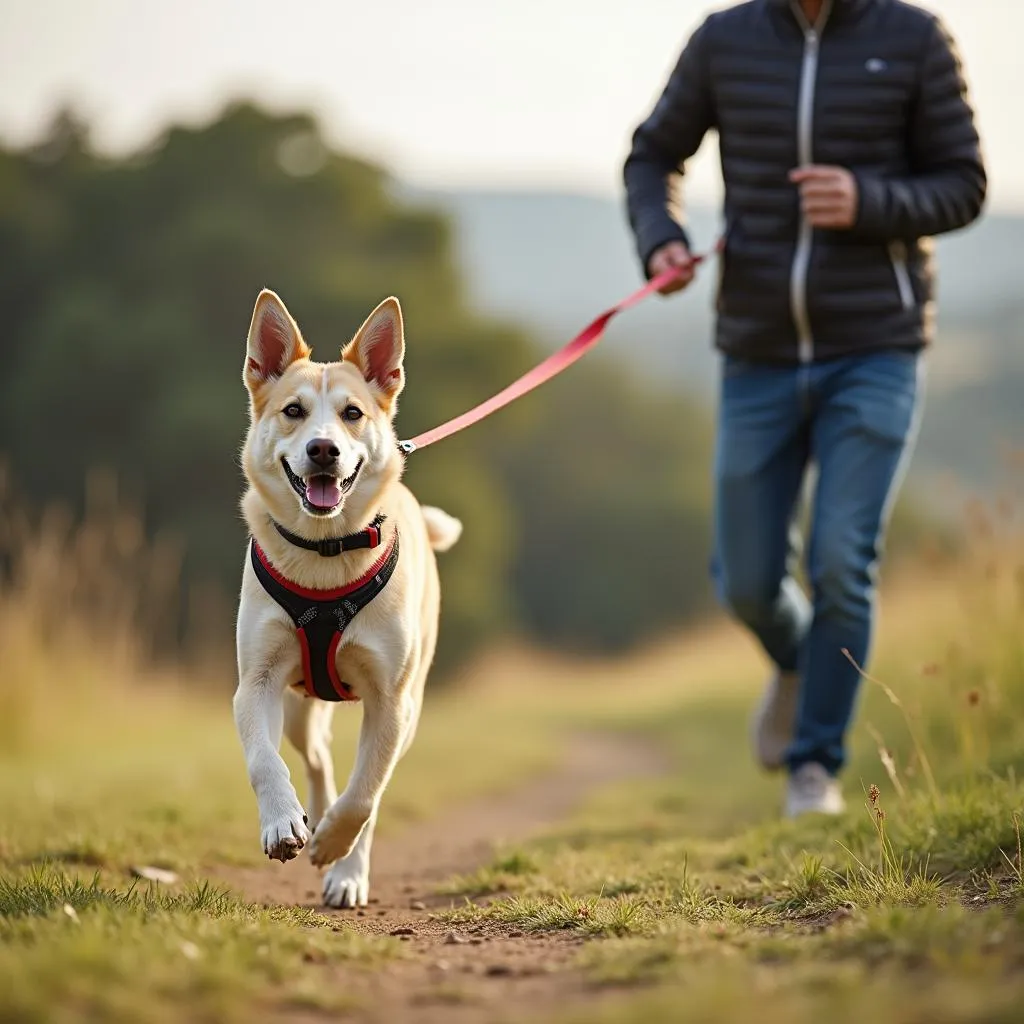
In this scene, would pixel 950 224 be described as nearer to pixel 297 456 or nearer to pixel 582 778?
pixel 297 456

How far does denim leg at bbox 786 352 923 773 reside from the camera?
4766 mm

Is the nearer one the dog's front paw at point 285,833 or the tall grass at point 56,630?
the dog's front paw at point 285,833

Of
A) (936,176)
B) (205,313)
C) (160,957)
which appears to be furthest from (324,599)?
(205,313)

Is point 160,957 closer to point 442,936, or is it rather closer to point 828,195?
point 442,936

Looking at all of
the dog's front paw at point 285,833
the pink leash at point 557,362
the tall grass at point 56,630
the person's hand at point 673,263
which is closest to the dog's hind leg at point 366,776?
the dog's front paw at point 285,833

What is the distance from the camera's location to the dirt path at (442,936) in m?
2.55

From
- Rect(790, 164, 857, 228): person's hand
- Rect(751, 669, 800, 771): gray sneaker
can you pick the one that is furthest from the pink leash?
Rect(751, 669, 800, 771): gray sneaker

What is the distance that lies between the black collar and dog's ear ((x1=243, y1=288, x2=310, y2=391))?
0.51m

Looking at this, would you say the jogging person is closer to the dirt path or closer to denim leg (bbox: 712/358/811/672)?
denim leg (bbox: 712/358/811/672)

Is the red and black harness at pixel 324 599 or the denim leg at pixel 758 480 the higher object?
the denim leg at pixel 758 480

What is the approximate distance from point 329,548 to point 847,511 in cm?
195

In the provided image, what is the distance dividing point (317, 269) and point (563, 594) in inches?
604

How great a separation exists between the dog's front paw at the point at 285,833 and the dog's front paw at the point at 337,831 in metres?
0.23

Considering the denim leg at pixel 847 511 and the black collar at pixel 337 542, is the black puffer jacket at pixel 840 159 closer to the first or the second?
the denim leg at pixel 847 511
